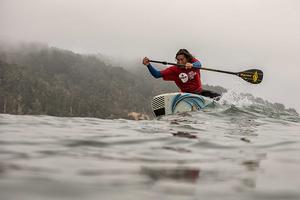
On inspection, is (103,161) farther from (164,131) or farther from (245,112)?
(245,112)

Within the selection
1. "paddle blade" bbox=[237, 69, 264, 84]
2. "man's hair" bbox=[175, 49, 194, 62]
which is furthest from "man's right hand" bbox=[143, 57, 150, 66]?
"paddle blade" bbox=[237, 69, 264, 84]

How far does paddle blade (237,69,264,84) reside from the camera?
56.3 ft

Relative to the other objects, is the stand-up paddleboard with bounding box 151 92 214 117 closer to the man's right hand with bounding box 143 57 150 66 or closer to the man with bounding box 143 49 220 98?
the man with bounding box 143 49 220 98

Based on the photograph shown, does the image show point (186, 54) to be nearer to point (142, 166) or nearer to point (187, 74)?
point (187, 74)

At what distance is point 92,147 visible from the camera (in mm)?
5340

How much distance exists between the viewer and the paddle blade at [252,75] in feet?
56.3

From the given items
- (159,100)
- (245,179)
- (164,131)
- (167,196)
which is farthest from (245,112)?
(167,196)

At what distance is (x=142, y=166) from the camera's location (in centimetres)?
420

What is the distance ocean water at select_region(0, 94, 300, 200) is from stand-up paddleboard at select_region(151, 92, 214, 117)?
6.97m

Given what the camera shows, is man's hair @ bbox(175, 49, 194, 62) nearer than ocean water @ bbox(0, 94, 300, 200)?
No

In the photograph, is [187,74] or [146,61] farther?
[146,61]

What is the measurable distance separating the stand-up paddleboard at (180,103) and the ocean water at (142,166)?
6.97m

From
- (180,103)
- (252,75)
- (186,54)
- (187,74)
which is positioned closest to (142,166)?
(180,103)

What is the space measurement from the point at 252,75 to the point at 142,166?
1377 centimetres
